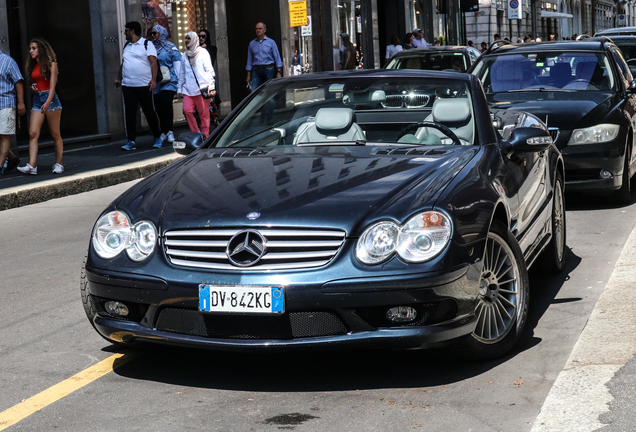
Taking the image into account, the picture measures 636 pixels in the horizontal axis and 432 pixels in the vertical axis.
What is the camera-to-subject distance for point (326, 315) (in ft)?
13.0

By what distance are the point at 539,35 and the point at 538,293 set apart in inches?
2624

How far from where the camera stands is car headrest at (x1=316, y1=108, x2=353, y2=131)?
5.44 metres

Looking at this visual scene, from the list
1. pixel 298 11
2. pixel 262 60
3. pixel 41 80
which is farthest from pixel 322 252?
pixel 298 11

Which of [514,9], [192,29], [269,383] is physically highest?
[514,9]

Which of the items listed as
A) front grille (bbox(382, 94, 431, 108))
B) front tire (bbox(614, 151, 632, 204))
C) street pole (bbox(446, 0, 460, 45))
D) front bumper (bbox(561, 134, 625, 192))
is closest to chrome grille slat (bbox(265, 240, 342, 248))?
front grille (bbox(382, 94, 431, 108))

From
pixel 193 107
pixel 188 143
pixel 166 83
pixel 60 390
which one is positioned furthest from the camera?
pixel 166 83

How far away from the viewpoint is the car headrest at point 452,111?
5.32 meters

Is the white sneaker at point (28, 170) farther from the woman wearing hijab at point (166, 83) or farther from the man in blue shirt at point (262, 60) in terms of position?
the man in blue shirt at point (262, 60)

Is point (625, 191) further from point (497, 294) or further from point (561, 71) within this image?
point (497, 294)

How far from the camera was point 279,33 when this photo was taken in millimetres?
26625

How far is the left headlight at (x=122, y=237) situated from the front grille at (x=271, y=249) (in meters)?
0.13

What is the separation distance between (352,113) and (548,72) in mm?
4923

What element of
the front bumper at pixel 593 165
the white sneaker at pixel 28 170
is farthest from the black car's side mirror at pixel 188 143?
the white sneaker at pixel 28 170

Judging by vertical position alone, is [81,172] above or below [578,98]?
below
